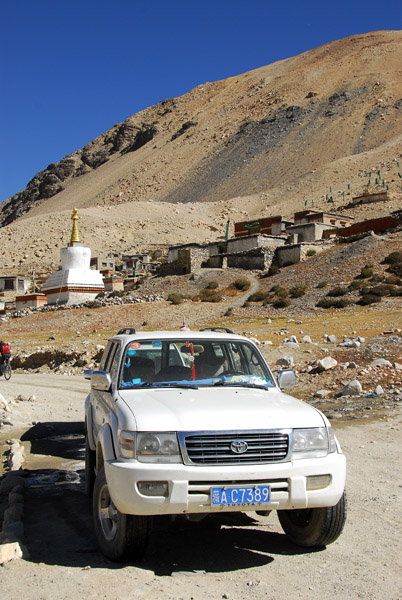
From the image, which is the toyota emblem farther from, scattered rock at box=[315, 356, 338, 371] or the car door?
scattered rock at box=[315, 356, 338, 371]

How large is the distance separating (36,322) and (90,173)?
151m

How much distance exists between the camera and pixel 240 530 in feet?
16.0

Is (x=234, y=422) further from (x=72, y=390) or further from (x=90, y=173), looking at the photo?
(x=90, y=173)

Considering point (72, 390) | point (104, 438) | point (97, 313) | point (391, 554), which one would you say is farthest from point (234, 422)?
point (97, 313)

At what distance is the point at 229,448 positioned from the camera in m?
4.02

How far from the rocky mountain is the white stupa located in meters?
26.0

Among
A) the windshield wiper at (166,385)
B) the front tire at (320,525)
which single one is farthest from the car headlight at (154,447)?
the front tire at (320,525)

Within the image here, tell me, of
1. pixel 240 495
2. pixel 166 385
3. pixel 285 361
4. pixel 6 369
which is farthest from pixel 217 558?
pixel 6 369

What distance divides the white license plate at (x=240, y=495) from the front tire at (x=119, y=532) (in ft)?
1.75

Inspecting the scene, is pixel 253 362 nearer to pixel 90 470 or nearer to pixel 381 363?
pixel 90 470

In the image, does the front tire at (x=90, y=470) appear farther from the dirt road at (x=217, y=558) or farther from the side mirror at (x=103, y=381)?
the side mirror at (x=103, y=381)

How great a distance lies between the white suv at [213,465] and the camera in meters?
3.89

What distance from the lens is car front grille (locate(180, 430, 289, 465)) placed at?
3.99m

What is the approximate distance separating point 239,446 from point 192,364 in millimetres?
1553
